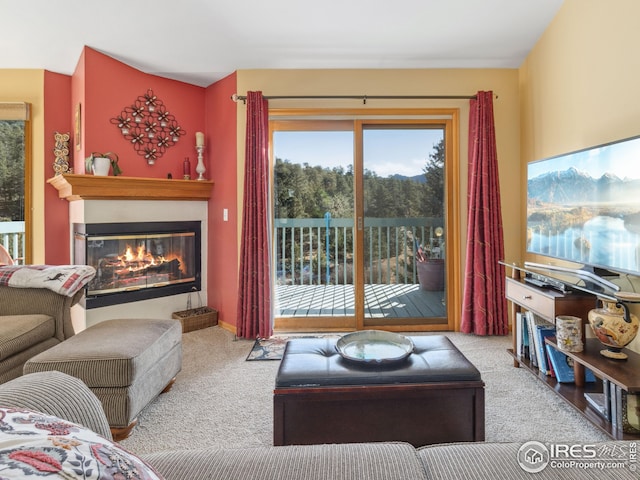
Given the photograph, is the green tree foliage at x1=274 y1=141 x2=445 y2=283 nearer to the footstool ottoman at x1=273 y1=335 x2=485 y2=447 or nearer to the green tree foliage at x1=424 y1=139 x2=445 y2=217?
the green tree foliage at x1=424 y1=139 x2=445 y2=217

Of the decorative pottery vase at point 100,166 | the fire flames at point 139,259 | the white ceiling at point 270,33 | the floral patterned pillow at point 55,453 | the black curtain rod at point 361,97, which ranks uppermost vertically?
the white ceiling at point 270,33

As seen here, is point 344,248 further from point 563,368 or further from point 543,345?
point 563,368

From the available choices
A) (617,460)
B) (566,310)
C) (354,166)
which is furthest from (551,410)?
(354,166)

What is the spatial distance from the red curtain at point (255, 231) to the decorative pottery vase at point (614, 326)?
2.37m

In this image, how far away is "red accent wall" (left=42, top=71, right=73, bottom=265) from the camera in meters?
3.47

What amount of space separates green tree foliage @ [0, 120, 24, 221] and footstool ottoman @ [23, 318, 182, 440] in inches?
92.4

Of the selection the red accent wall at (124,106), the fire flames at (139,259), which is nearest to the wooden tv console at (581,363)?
the fire flames at (139,259)

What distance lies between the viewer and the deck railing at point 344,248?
3.60 m

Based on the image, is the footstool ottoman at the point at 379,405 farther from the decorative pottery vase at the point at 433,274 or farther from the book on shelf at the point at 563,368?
the decorative pottery vase at the point at 433,274

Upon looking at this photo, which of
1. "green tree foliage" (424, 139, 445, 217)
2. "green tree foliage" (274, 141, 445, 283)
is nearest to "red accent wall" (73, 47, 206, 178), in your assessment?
"green tree foliage" (274, 141, 445, 283)

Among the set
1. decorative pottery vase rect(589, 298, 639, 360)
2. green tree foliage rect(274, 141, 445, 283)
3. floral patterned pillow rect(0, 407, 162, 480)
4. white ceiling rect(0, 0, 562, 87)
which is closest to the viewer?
floral patterned pillow rect(0, 407, 162, 480)

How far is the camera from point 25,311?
7.60 ft

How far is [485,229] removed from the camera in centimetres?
328

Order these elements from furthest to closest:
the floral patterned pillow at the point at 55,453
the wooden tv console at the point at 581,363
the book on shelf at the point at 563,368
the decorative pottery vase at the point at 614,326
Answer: the book on shelf at the point at 563,368 → the decorative pottery vase at the point at 614,326 → the wooden tv console at the point at 581,363 → the floral patterned pillow at the point at 55,453
